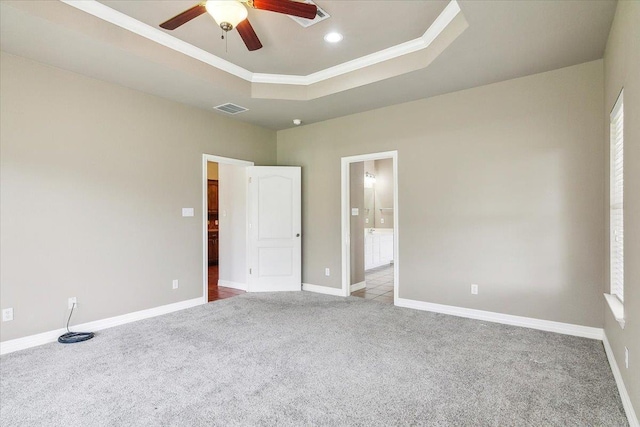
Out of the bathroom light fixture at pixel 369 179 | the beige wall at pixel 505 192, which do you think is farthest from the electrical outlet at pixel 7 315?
the bathroom light fixture at pixel 369 179

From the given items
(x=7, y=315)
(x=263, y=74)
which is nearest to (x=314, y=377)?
(x=7, y=315)

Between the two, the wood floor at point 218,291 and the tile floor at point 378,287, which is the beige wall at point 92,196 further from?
the tile floor at point 378,287

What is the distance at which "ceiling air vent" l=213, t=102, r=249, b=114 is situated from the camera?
4582mm

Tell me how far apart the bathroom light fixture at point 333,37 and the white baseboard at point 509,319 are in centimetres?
330

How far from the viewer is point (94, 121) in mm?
3688

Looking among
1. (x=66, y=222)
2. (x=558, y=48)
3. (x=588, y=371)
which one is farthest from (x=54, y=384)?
(x=558, y=48)

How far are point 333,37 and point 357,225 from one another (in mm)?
3123

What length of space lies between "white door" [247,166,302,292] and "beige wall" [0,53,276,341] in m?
0.96

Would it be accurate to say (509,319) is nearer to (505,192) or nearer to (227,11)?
(505,192)

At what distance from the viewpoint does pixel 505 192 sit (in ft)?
12.4

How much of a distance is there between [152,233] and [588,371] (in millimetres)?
4646

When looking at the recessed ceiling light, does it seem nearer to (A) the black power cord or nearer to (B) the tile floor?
(B) the tile floor

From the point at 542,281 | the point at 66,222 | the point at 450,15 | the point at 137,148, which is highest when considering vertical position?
the point at 450,15

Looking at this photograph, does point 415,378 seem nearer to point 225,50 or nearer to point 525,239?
point 525,239
